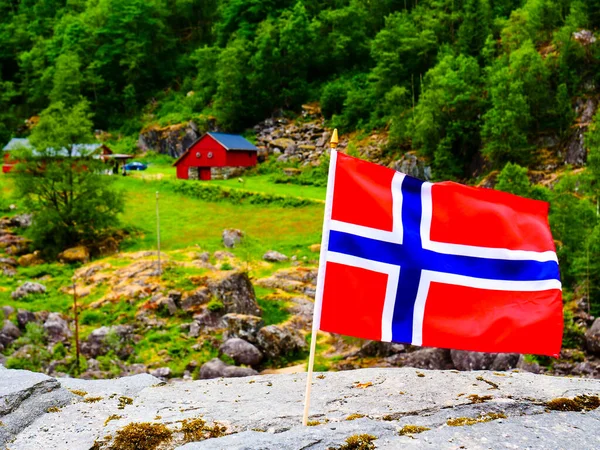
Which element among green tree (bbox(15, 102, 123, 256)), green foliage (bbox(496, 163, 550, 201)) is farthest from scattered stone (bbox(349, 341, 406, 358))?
green tree (bbox(15, 102, 123, 256))

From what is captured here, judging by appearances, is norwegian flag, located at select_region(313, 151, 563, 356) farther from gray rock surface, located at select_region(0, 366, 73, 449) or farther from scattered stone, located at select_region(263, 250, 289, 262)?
scattered stone, located at select_region(263, 250, 289, 262)

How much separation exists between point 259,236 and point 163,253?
7.02 m

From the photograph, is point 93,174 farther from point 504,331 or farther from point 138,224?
point 504,331

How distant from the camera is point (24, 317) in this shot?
2398 cm

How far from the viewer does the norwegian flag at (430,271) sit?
6000 millimetres

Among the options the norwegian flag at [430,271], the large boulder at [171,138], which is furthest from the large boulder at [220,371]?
the large boulder at [171,138]

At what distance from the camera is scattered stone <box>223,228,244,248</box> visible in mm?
34656

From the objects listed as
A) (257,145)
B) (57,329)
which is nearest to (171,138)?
(257,145)

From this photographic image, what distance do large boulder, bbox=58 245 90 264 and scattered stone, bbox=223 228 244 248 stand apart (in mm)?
8041

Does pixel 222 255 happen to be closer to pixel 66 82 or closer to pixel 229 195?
pixel 229 195

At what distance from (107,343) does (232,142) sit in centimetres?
3925

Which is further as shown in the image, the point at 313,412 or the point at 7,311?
the point at 7,311

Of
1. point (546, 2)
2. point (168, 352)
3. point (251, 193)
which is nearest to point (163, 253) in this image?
point (168, 352)

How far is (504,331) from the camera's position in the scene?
6062 millimetres
